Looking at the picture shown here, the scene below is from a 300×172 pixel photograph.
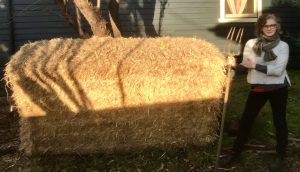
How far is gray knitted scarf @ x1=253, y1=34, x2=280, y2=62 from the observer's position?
4.44 meters

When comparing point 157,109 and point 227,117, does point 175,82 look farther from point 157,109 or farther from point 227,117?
point 227,117

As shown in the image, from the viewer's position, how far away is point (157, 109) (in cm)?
521

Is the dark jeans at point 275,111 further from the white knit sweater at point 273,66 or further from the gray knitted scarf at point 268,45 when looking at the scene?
the gray knitted scarf at point 268,45

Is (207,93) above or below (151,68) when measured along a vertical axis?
below

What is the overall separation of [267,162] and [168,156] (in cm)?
120

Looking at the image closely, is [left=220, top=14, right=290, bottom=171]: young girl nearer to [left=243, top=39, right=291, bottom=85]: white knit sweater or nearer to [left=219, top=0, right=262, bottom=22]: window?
[left=243, top=39, right=291, bottom=85]: white knit sweater

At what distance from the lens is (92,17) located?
7.07 meters

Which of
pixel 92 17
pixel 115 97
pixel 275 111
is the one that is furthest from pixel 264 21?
pixel 92 17

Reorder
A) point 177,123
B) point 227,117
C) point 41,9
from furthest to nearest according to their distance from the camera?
point 41,9 < point 227,117 < point 177,123

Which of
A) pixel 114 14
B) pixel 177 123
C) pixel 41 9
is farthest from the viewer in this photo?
pixel 41 9

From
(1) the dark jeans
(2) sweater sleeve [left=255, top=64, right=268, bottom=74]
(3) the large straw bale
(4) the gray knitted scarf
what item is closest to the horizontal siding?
(3) the large straw bale

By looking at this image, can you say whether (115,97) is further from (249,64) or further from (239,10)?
(239,10)

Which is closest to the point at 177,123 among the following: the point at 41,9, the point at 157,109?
the point at 157,109

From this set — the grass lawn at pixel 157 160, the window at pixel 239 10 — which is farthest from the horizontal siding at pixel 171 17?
the grass lawn at pixel 157 160
